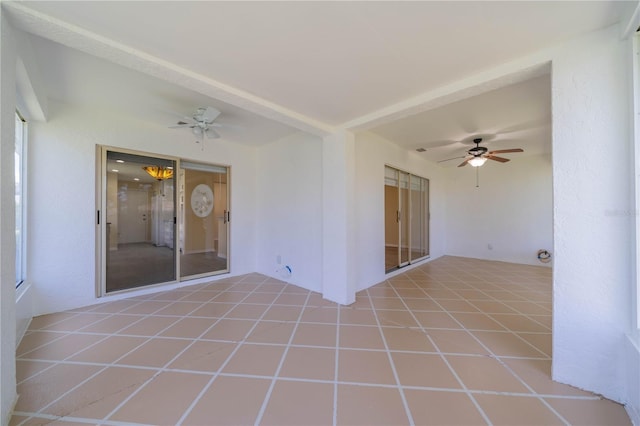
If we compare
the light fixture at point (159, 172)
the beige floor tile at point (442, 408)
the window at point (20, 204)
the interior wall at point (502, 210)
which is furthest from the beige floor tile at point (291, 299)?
the interior wall at point (502, 210)

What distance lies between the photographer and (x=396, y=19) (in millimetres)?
1350

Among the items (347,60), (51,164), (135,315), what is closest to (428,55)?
(347,60)

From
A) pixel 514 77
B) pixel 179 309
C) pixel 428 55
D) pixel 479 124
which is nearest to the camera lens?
pixel 428 55

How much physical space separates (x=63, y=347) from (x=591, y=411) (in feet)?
12.2

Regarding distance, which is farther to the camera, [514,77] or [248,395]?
[514,77]

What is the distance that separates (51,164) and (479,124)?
5298mm

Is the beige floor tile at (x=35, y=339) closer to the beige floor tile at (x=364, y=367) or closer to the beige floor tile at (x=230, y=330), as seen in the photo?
the beige floor tile at (x=230, y=330)

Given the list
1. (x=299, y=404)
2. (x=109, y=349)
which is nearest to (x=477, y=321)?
(x=299, y=404)

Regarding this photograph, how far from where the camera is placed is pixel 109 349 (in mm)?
1880

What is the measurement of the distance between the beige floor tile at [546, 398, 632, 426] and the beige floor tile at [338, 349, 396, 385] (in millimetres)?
926

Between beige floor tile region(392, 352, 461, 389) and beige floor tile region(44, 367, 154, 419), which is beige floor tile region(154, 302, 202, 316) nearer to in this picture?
beige floor tile region(44, 367, 154, 419)

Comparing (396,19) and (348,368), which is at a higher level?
(396,19)

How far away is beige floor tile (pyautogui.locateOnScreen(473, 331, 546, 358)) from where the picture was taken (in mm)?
1847

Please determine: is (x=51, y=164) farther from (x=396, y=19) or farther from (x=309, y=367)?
(x=396, y=19)
